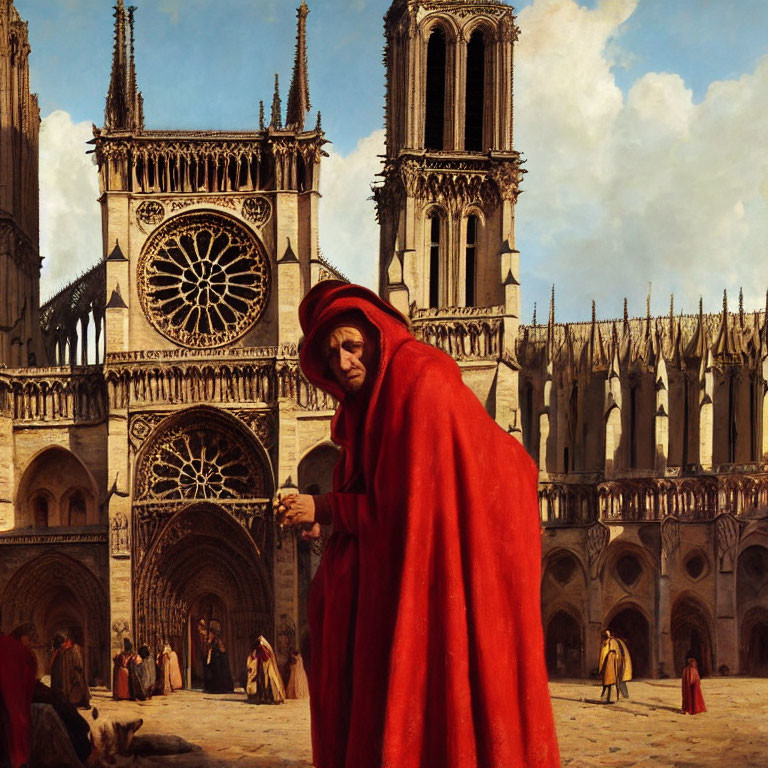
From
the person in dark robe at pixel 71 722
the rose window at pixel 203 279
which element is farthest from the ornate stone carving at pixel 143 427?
the person in dark robe at pixel 71 722

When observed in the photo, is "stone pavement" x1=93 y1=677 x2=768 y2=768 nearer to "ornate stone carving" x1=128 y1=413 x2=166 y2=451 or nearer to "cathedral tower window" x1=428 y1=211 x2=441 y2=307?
"ornate stone carving" x1=128 y1=413 x2=166 y2=451

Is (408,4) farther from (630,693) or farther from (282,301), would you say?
(630,693)

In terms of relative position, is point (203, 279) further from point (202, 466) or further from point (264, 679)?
point (264, 679)

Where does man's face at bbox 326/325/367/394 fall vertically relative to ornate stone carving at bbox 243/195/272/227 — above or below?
below

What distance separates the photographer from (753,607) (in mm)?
35156

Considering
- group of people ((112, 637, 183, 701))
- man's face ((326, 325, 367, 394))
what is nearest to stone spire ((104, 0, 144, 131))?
group of people ((112, 637, 183, 701))

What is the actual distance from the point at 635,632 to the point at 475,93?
14295mm

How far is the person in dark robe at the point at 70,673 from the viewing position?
71.0 feet

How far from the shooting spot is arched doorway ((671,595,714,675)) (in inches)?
1393

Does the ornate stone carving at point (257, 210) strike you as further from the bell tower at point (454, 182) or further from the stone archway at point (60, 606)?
the stone archway at point (60, 606)

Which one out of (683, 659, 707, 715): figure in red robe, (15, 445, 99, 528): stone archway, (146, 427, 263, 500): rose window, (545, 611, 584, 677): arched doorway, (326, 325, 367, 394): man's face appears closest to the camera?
(326, 325, 367, 394): man's face

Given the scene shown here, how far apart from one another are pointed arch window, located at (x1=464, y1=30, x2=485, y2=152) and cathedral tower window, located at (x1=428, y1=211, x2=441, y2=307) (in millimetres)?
2139

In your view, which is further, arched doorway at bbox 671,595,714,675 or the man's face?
arched doorway at bbox 671,595,714,675

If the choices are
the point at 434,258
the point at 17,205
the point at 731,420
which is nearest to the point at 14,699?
the point at 434,258
